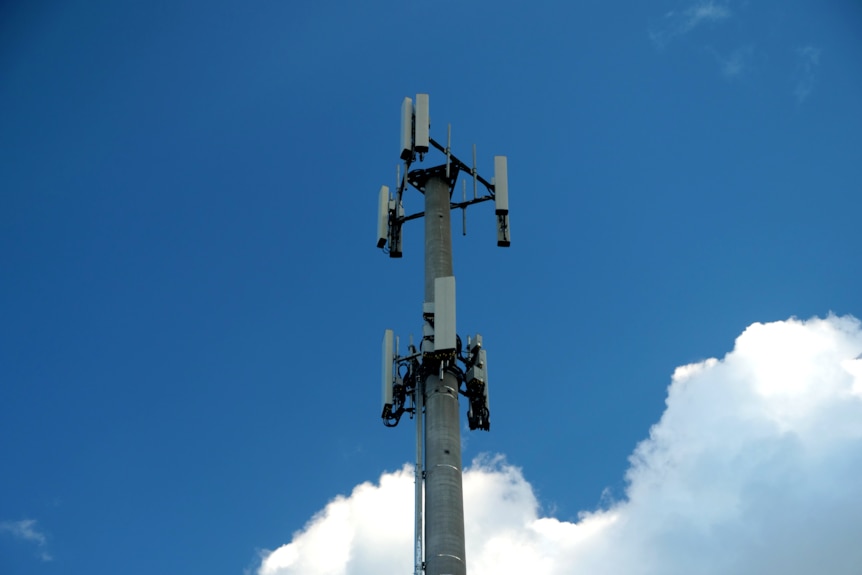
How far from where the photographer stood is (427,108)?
46.5 meters

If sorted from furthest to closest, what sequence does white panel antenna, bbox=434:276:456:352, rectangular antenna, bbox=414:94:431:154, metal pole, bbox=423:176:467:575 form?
rectangular antenna, bbox=414:94:431:154 → white panel antenna, bbox=434:276:456:352 → metal pole, bbox=423:176:467:575

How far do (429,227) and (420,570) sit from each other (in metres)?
14.8

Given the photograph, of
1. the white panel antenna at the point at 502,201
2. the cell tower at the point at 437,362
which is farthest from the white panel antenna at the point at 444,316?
the white panel antenna at the point at 502,201

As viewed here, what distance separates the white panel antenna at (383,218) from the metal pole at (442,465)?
2.70 metres

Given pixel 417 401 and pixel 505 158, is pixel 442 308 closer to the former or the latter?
pixel 417 401

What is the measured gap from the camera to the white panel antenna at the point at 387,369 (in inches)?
1618

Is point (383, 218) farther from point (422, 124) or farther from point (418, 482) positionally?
point (418, 482)

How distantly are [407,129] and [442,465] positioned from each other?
15563mm

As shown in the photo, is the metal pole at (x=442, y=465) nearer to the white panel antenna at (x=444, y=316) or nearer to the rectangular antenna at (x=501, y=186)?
the white panel antenna at (x=444, y=316)

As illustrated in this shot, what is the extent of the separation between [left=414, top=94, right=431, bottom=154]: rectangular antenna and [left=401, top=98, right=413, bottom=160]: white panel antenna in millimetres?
444

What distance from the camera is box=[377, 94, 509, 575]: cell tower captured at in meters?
36.8

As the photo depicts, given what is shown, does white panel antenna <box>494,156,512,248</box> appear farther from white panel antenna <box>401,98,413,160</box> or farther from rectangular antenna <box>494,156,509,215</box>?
white panel antenna <box>401,98,413,160</box>

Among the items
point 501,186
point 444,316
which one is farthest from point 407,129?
point 444,316

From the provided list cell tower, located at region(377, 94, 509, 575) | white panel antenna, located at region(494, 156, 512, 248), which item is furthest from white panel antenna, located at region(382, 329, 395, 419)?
white panel antenna, located at region(494, 156, 512, 248)
